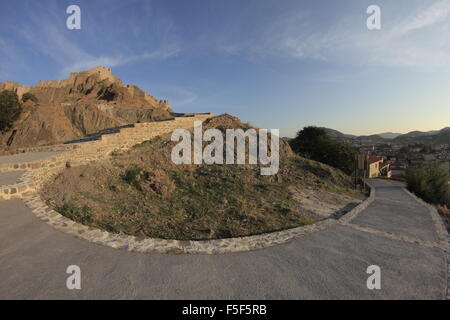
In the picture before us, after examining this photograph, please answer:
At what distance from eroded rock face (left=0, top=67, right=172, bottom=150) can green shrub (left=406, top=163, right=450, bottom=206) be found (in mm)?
27856

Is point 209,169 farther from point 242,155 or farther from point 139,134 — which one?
point 139,134

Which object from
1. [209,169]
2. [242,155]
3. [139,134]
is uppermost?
[139,134]

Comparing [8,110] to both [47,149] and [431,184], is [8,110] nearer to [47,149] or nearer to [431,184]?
[47,149]

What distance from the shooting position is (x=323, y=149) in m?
19.6

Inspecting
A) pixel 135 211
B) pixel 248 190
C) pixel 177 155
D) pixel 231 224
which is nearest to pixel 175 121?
pixel 177 155

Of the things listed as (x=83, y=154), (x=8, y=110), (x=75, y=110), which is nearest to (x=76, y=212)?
(x=83, y=154)

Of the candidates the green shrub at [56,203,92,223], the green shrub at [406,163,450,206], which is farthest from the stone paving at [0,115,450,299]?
the green shrub at [406,163,450,206]

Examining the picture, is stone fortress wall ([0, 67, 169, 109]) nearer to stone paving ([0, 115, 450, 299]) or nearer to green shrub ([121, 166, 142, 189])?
green shrub ([121, 166, 142, 189])

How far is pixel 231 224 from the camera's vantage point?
20.3ft

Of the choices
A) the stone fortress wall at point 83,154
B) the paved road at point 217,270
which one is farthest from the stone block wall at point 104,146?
the paved road at point 217,270

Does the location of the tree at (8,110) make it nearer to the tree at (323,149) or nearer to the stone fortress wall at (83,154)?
the stone fortress wall at (83,154)

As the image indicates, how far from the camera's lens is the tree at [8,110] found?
18.4 m

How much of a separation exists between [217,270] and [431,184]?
16131mm
